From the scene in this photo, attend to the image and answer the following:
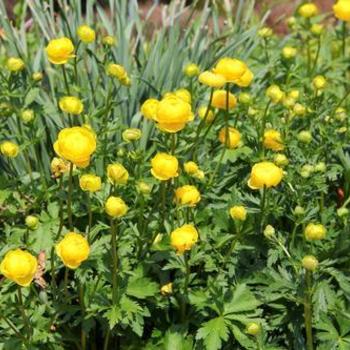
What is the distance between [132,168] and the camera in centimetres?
212

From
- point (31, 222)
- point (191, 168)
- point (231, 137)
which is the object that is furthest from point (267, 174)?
point (31, 222)

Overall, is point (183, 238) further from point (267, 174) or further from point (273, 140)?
point (273, 140)

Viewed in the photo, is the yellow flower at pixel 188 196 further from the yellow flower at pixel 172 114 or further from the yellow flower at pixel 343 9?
the yellow flower at pixel 343 9

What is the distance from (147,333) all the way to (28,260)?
0.63 meters

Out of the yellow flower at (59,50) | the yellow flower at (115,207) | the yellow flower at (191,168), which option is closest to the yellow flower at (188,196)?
the yellow flower at (191,168)

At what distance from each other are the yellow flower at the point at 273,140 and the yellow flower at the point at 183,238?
1.51 feet

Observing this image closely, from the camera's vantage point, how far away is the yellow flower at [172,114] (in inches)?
71.2

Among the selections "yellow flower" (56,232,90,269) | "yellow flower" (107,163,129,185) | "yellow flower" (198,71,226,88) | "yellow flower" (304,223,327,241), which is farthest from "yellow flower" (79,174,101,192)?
"yellow flower" (304,223,327,241)

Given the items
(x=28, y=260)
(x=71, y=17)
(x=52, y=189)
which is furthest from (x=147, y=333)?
(x=71, y=17)

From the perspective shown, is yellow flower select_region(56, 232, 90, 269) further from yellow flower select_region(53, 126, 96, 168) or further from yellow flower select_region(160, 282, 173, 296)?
yellow flower select_region(160, 282, 173, 296)

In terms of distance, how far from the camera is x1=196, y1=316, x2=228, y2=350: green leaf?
187cm

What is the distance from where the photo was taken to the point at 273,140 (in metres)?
2.16

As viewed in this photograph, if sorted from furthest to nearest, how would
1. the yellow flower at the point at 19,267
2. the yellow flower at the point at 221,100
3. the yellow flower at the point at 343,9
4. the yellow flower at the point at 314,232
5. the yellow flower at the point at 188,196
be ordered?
the yellow flower at the point at 343,9, the yellow flower at the point at 221,100, the yellow flower at the point at 188,196, the yellow flower at the point at 314,232, the yellow flower at the point at 19,267

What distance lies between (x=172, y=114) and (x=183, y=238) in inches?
11.4
